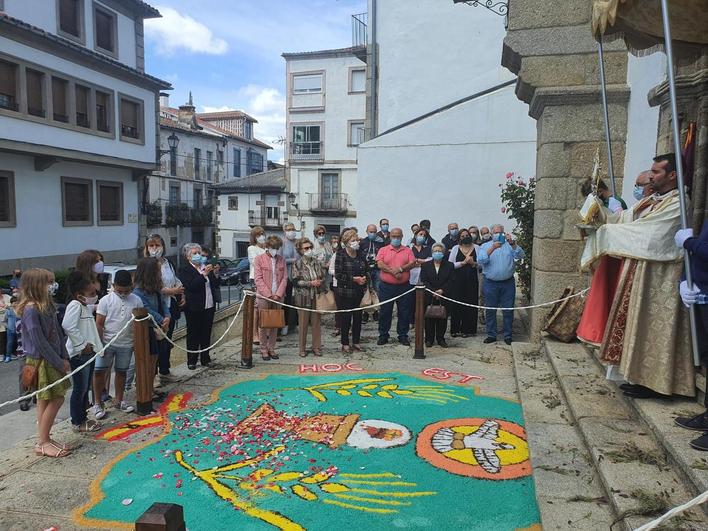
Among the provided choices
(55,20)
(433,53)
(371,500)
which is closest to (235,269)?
(55,20)

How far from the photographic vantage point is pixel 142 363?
523 centimetres

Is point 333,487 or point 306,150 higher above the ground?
point 306,150

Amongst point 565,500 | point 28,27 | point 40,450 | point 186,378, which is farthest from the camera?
point 28,27

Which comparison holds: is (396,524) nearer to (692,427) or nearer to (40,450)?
(692,427)

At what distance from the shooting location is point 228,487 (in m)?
3.82

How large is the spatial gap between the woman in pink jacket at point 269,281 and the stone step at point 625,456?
392 cm

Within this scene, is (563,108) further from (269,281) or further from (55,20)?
(55,20)

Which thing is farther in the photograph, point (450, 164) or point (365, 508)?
point (450, 164)

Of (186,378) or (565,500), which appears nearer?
(565,500)

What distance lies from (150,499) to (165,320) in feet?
8.25

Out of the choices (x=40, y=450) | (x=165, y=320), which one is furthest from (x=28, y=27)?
(x=40, y=450)

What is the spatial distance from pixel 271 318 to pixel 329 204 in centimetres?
2953

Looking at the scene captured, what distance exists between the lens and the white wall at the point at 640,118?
5.61m

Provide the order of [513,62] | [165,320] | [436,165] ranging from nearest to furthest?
[165,320] < [513,62] < [436,165]
